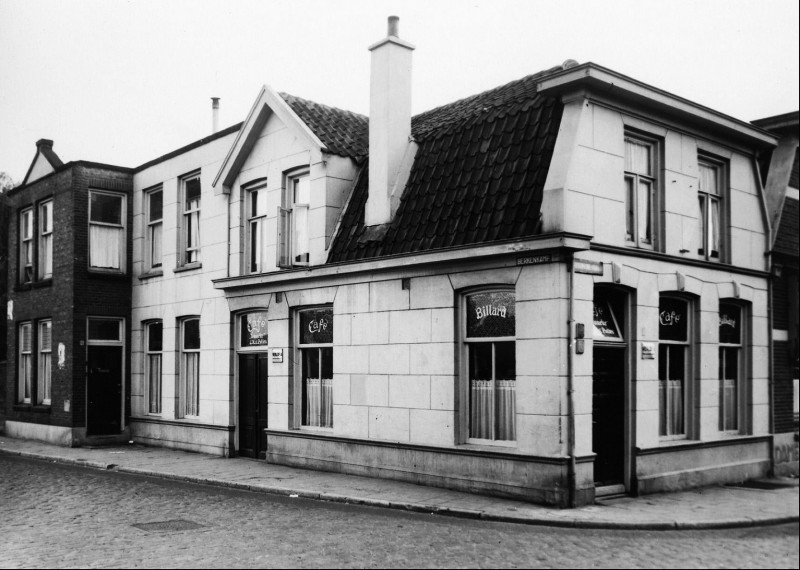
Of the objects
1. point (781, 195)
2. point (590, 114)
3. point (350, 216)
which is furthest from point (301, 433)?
point (781, 195)

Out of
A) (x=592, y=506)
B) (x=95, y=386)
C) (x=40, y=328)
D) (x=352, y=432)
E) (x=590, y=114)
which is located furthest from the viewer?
(x=40, y=328)

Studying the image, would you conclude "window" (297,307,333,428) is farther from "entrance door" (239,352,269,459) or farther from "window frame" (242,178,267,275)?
"window frame" (242,178,267,275)

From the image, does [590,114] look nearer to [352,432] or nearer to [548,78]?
[548,78]

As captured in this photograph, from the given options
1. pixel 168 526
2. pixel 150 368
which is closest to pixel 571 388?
pixel 168 526

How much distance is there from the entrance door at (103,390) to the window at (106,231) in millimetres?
2438

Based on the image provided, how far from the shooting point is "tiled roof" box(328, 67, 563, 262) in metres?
13.1

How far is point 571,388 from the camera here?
39.5 ft

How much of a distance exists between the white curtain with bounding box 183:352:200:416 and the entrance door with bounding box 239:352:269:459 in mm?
2014

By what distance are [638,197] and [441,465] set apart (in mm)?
5660

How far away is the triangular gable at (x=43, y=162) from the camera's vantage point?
Result: 80.1 ft

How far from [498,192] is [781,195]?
6711 mm

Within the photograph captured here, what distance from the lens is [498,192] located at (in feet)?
44.3

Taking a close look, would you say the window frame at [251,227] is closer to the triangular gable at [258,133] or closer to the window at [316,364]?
the triangular gable at [258,133]

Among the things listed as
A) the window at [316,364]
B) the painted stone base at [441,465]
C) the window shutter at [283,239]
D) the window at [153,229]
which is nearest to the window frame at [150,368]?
the window at [153,229]
